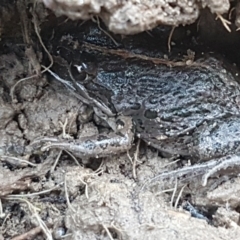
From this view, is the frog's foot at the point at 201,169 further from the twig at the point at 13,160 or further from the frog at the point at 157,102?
the twig at the point at 13,160

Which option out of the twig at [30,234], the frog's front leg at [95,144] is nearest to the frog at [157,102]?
the frog's front leg at [95,144]

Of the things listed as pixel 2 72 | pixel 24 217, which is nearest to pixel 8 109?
pixel 2 72

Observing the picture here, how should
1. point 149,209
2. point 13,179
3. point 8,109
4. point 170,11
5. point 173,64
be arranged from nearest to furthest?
point 170,11 → point 149,209 → point 13,179 → point 8,109 → point 173,64

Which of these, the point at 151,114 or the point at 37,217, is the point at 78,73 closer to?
the point at 151,114

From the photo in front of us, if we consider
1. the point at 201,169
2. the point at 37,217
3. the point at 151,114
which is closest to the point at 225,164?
the point at 201,169

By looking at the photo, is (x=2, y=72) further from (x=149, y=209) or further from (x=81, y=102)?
(x=149, y=209)
